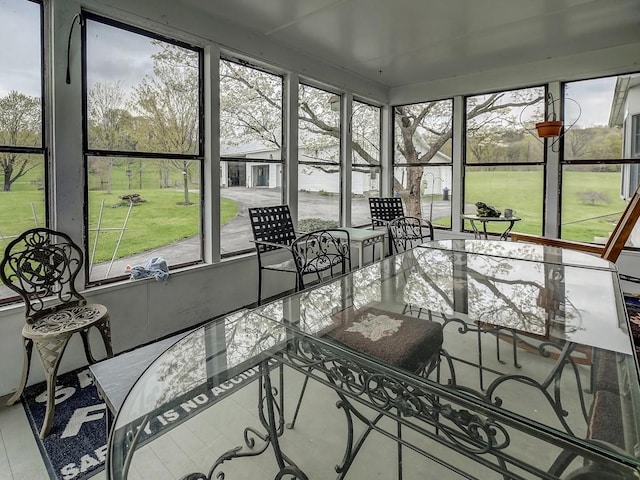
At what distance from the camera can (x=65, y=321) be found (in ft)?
6.91

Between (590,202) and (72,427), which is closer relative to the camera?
(72,427)

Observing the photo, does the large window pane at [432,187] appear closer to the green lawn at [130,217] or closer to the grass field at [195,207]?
the grass field at [195,207]

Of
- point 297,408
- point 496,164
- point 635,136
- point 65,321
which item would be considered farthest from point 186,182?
point 635,136

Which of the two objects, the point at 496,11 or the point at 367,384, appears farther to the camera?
the point at 496,11

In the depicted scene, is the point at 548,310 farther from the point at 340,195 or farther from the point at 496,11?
the point at 340,195

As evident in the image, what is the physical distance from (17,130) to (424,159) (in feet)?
15.1

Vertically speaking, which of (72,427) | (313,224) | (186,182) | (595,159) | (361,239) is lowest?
(72,427)

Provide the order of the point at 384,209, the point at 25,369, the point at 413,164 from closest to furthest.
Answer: the point at 25,369 → the point at 384,209 → the point at 413,164

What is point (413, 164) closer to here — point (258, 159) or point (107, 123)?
point (258, 159)

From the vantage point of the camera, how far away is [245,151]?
3.70 metres

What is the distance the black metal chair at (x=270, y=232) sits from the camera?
3.50 meters

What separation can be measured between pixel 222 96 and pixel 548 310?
9.91 feet

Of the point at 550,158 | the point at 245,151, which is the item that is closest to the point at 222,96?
the point at 245,151

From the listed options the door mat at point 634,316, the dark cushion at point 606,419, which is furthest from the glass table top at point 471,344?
the door mat at point 634,316
